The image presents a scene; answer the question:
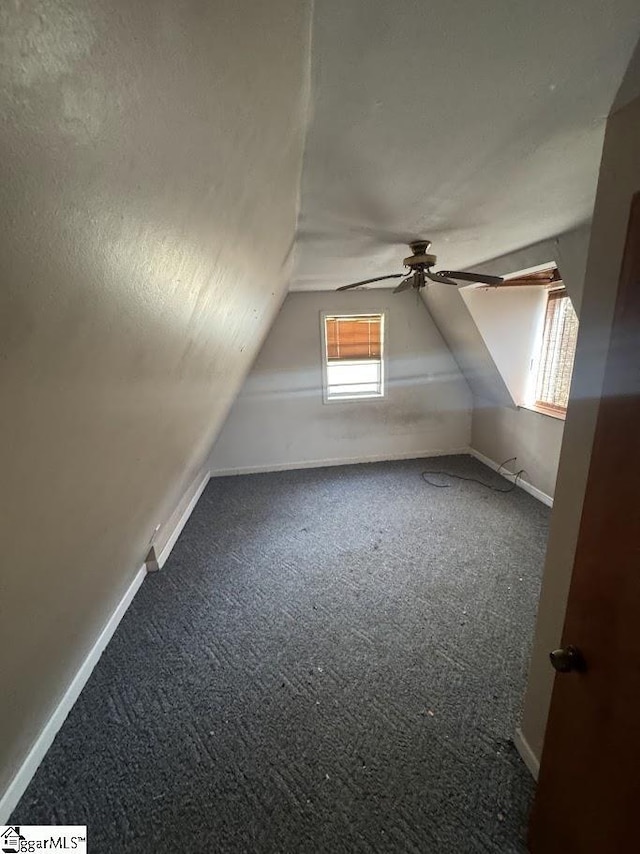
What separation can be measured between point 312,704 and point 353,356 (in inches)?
121

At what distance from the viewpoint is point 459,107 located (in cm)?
77

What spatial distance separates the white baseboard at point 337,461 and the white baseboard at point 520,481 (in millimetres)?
179

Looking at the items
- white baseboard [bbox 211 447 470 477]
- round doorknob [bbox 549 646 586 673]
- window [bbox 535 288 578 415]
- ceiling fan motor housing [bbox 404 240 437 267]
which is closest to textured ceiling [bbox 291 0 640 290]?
ceiling fan motor housing [bbox 404 240 437 267]

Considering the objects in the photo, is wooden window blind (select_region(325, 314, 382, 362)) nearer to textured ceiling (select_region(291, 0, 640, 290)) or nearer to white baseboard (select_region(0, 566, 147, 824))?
textured ceiling (select_region(291, 0, 640, 290))

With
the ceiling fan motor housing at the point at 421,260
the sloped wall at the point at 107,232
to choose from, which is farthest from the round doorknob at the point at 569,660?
the ceiling fan motor housing at the point at 421,260

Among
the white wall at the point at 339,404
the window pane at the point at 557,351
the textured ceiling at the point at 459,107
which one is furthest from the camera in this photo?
the white wall at the point at 339,404

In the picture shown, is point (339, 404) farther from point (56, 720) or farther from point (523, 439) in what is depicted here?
point (56, 720)

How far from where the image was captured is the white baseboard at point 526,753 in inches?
48.9

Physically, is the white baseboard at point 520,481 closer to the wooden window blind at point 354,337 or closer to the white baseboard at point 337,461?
the white baseboard at point 337,461

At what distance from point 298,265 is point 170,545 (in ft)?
7.15

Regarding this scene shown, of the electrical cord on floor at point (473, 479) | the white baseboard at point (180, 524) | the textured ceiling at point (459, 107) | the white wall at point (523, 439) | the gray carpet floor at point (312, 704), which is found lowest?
the gray carpet floor at point (312, 704)

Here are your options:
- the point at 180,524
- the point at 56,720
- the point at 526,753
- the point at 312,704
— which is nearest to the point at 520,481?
the point at 526,753

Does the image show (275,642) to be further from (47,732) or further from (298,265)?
(298,265)

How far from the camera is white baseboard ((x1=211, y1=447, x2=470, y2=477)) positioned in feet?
12.9
